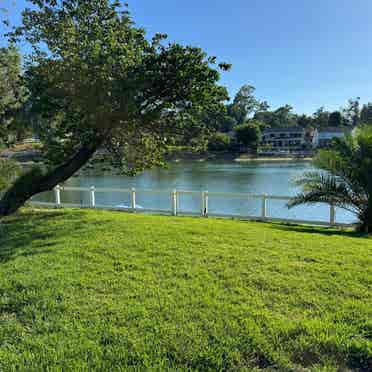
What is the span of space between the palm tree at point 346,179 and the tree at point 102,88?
3.47m

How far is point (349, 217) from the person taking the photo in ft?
39.0

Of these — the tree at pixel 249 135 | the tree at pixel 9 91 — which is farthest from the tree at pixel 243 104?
the tree at pixel 9 91

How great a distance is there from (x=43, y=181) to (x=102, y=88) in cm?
331

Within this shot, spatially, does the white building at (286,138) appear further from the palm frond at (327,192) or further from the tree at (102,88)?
the tree at (102,88)

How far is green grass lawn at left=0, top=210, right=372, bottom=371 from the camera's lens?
8.14ft

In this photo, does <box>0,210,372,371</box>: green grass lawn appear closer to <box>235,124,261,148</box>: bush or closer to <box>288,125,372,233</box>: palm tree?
<box>288,125,372,233</box>: palm tree

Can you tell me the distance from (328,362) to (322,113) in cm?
11294

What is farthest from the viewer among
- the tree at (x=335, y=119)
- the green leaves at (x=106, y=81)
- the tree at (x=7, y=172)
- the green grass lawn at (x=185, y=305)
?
the tree at (x=335, y=119)

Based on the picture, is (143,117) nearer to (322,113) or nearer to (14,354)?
(14,354)

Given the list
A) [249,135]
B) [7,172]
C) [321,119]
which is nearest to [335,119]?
[321,119]

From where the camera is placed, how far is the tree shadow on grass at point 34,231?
5.30 meters

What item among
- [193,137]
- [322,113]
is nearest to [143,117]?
[193,137]

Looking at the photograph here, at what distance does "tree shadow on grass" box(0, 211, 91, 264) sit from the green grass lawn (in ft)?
0.20

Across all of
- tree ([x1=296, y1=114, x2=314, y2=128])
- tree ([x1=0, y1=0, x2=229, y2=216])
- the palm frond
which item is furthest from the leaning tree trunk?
tree ([x1=296, y1=114, x2=314, y2=128])
